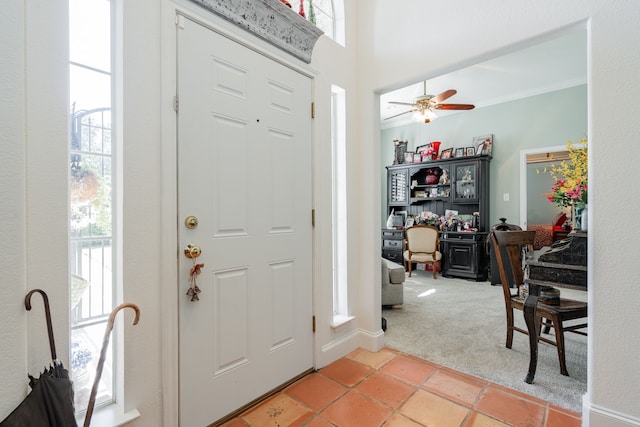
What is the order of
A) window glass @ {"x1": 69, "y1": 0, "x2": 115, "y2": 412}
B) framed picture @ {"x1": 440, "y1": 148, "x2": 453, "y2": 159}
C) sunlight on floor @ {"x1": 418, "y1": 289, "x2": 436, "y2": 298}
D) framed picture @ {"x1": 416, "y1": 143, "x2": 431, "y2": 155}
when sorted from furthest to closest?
framed picture @ {"x1": 416, "y1": 143, "x2": 431, "y2": 155} → framed picture @ {"x1": 440, "y1": 148, "x2": 453, "y2": 159} → sunlight on floor @ {"x1": 418, "y1": 289, "x2": 436, "y2": 298} → window glass @ {"x1": 69, "y1": 0, "x2": 115, "y2": 412}

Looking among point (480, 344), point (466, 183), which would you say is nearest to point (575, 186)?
point (480, 344)

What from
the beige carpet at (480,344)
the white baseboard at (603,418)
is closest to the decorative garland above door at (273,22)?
the beige carpet at (480,344)

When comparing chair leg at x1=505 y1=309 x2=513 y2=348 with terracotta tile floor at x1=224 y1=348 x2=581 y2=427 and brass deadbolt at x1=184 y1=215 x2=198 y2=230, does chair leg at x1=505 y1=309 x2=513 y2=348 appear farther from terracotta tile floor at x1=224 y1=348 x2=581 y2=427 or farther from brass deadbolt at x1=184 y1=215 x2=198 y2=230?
brass deadbolt at x1=184 y1=215 x2=198 y2=230

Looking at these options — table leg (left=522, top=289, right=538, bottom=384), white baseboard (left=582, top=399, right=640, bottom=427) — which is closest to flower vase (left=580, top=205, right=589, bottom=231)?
table leg (left=522, top=289, right=538, bottom=384)

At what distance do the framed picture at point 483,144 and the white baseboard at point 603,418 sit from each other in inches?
169

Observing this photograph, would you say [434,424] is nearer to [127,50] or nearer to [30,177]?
[30,177]

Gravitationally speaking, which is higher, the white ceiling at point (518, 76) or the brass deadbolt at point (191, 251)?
the white ceiling at point (518, 76)

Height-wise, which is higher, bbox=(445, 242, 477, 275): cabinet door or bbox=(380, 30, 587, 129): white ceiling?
bbox=(380, 30, 587, 129): white ceiling

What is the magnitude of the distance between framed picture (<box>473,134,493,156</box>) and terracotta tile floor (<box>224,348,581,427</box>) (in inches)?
165

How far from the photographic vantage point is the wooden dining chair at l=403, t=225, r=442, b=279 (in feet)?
16.7

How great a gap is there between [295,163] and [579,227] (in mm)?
1859

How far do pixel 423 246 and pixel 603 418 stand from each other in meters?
3.74

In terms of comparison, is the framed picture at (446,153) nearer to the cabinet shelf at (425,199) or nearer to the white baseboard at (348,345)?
the cabinet shelf at (425,199)

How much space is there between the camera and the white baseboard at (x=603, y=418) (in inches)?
55.0
